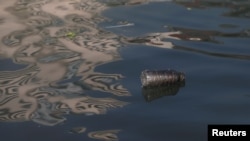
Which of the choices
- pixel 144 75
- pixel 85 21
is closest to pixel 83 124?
pixel 144 75

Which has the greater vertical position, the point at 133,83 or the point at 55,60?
the point at 55,60

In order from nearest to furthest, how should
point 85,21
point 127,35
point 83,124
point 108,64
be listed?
point 83,124 < point 108,64 < point 127,35 < point 85,21

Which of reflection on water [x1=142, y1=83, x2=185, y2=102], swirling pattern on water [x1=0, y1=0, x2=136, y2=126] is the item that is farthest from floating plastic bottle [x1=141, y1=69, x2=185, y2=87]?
swirling pattern on water [x1=0, y1=0, x2=136, y2=126]

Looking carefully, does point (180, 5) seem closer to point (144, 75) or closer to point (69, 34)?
point (69, 34)

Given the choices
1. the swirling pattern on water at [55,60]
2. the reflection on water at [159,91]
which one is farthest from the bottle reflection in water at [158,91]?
the swirling pattern on water at [55,60]

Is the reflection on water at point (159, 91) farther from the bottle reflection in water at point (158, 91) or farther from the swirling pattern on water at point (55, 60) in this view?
the swirling pattern on water at point (55, 60)

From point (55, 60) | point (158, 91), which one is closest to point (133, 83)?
point (158, 91)

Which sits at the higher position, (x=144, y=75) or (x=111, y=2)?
(x=111, y=2)

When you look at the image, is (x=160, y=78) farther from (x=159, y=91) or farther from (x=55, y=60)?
(x=55, y=60)
